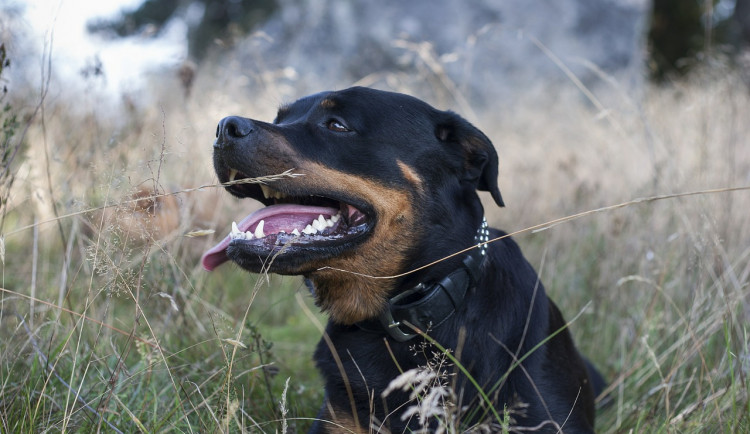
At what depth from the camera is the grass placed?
2.12 meters

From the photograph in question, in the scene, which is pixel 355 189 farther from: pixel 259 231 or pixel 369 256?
pixel 259 231

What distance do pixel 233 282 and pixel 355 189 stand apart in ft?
7.50

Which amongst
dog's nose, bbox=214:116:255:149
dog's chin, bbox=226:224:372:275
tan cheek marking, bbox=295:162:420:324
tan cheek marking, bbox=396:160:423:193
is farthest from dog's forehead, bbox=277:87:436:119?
dog's chin, bbox=226:224:372:275

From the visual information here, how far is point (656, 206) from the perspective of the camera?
4.41 meters

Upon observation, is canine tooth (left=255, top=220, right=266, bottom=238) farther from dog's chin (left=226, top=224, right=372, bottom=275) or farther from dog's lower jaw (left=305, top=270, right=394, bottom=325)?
dog's lower jaw (left=305, top=270, right=394, bottom=325)

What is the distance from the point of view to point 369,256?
2.44 metres

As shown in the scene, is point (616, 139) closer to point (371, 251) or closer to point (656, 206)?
point (656, 206)

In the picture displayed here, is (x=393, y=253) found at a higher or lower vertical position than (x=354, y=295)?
higher

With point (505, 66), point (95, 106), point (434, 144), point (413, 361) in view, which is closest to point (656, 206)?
point (434, 144)

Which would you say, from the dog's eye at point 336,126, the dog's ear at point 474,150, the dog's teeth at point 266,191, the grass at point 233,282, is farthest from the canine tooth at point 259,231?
the dog's ear at point 474,150

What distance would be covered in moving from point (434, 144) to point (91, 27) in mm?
13971

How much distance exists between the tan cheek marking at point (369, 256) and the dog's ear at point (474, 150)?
339 mm

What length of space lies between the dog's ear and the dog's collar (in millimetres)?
297

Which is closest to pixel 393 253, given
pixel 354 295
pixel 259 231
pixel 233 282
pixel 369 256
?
pixel 369 256
